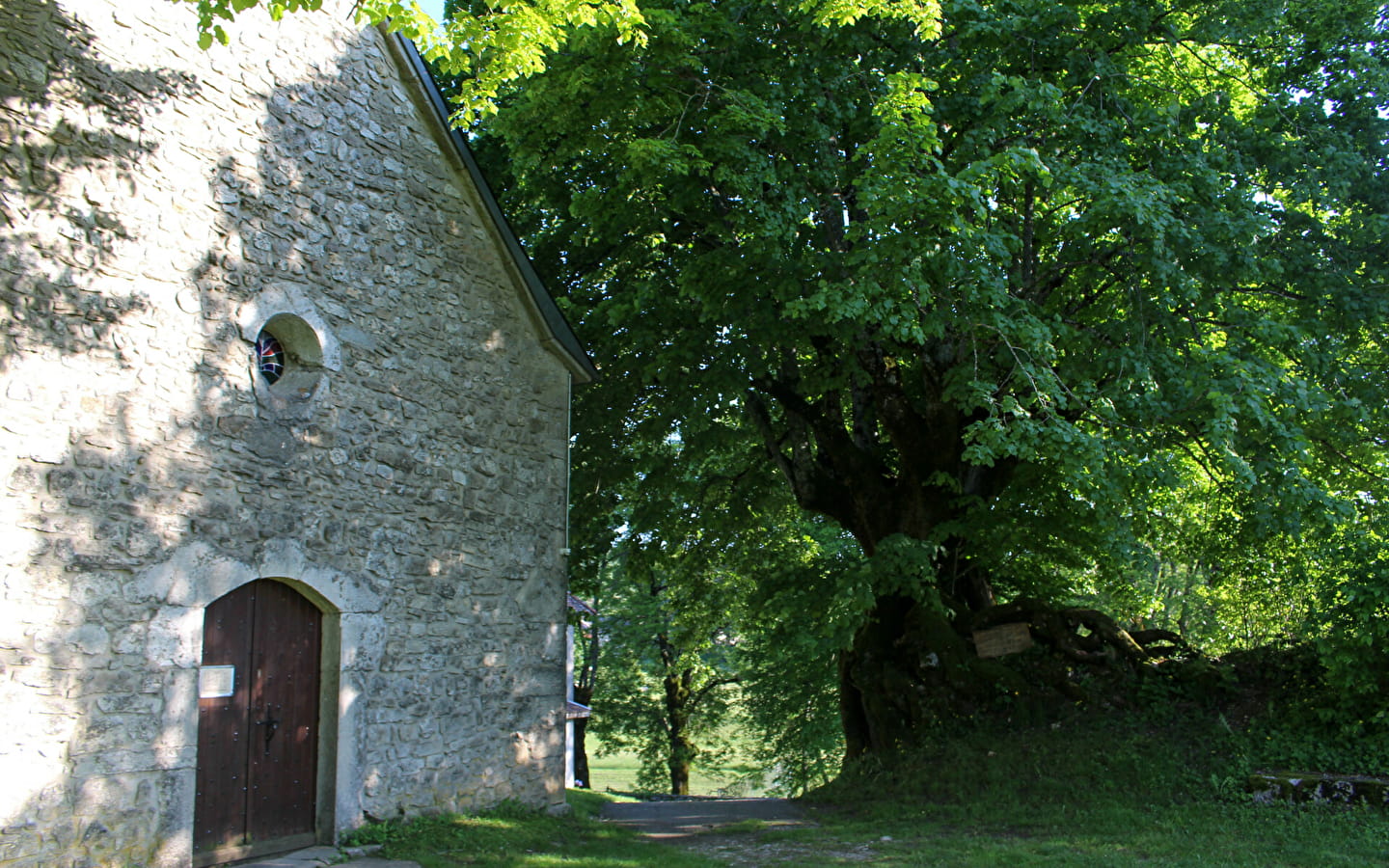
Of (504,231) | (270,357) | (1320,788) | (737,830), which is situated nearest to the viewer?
(270,357)

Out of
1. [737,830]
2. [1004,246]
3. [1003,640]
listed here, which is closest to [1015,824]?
[737,830]

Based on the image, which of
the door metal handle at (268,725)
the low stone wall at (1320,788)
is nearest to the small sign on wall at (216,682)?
the door metal handle at (268,725)

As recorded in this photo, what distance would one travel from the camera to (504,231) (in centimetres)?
944

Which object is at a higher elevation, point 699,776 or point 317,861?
point 317,861

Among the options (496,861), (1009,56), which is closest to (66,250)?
(496,861)

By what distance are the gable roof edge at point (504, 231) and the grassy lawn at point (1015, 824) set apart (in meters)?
4.40

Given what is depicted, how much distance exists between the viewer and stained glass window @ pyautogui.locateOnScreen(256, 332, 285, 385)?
7480mm

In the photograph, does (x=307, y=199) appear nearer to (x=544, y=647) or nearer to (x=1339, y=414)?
(x=544, y=647)

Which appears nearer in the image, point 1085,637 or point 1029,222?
point 1029,222

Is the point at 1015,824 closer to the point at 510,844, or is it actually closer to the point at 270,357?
the point at 510,844

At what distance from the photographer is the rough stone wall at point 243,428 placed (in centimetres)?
588

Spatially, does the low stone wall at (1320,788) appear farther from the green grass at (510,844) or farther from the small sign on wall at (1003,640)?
the green grass at (510,844)

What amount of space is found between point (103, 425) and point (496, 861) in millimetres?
4057

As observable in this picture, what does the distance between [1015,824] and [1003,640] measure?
2.97 meters
